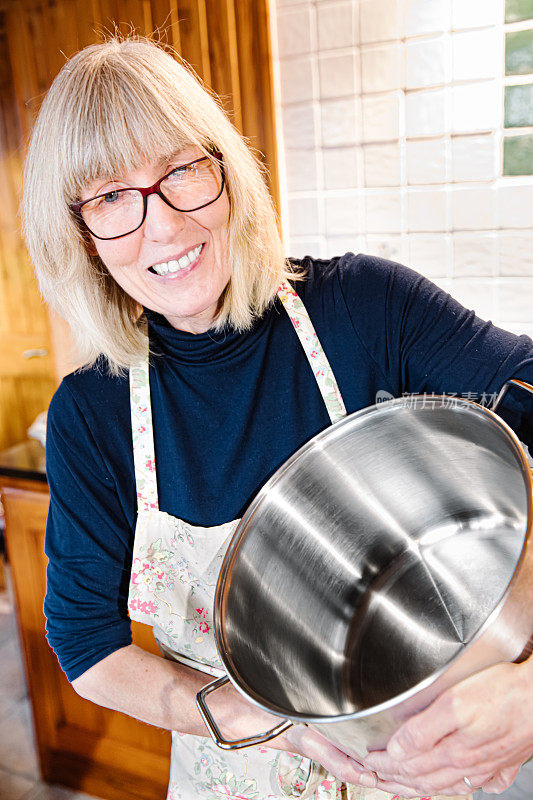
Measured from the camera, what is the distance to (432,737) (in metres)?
0.50

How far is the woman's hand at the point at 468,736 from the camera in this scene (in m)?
0.49

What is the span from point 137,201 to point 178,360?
0.22 m

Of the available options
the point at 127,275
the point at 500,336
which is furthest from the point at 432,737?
the point at 127,275

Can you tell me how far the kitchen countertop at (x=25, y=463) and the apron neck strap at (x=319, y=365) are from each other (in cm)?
97

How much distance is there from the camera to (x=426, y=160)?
1.62m

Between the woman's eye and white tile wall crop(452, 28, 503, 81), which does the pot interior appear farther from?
white tile wall crop(452, 28, 503, 81)

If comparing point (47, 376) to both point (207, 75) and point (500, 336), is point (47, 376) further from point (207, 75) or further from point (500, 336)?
point (500, 336)

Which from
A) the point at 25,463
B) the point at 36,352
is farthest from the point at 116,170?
the point at 36,352

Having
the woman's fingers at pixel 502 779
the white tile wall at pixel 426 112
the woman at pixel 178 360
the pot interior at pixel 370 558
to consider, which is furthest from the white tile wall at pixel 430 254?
the woman's fingers at pixel 502 779

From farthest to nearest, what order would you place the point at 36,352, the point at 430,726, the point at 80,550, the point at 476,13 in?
the point at 36,352 < the point at 476,13 < the point at 80,550 < the point at 430,726

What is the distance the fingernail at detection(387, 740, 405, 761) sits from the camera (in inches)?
20.1

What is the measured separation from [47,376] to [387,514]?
1690 millimetres

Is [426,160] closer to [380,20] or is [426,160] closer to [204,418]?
[380,20]

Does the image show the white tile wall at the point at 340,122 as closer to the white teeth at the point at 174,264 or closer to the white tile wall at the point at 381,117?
the white tile wall at the point at 381,117
